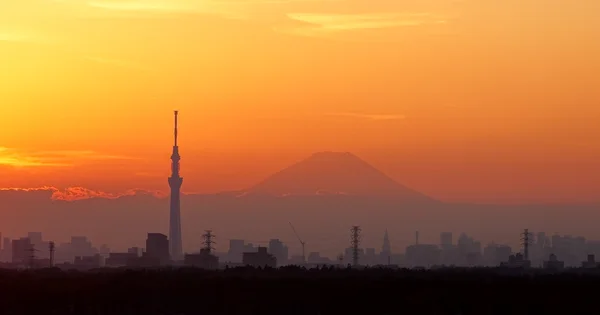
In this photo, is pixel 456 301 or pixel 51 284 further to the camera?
pixel 51 284

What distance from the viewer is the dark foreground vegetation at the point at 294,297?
67500 mm

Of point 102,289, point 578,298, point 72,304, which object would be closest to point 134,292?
point 102,289

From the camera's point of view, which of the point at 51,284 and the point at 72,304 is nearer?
the point at 72,304

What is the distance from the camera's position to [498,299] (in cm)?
7131

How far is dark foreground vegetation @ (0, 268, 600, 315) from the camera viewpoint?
67500mm

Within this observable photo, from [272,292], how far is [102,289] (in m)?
11.3

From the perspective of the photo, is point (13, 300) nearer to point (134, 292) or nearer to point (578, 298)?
point (134, 292)

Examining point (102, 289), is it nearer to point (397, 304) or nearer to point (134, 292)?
point (134, 292)

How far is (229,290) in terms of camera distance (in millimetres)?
78125

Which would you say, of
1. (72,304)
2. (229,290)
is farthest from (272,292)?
(72,304)

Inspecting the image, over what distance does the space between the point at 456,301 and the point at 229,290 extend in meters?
15.4

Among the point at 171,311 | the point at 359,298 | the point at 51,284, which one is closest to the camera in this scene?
the point at 171,311

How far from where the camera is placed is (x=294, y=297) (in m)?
73.9

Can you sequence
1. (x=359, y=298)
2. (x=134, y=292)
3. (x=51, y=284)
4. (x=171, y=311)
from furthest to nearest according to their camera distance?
1. (x=51, y=284)
2. (x=134, y=292)
3. (x=359, y=298)
4. (x=171, y=311)
